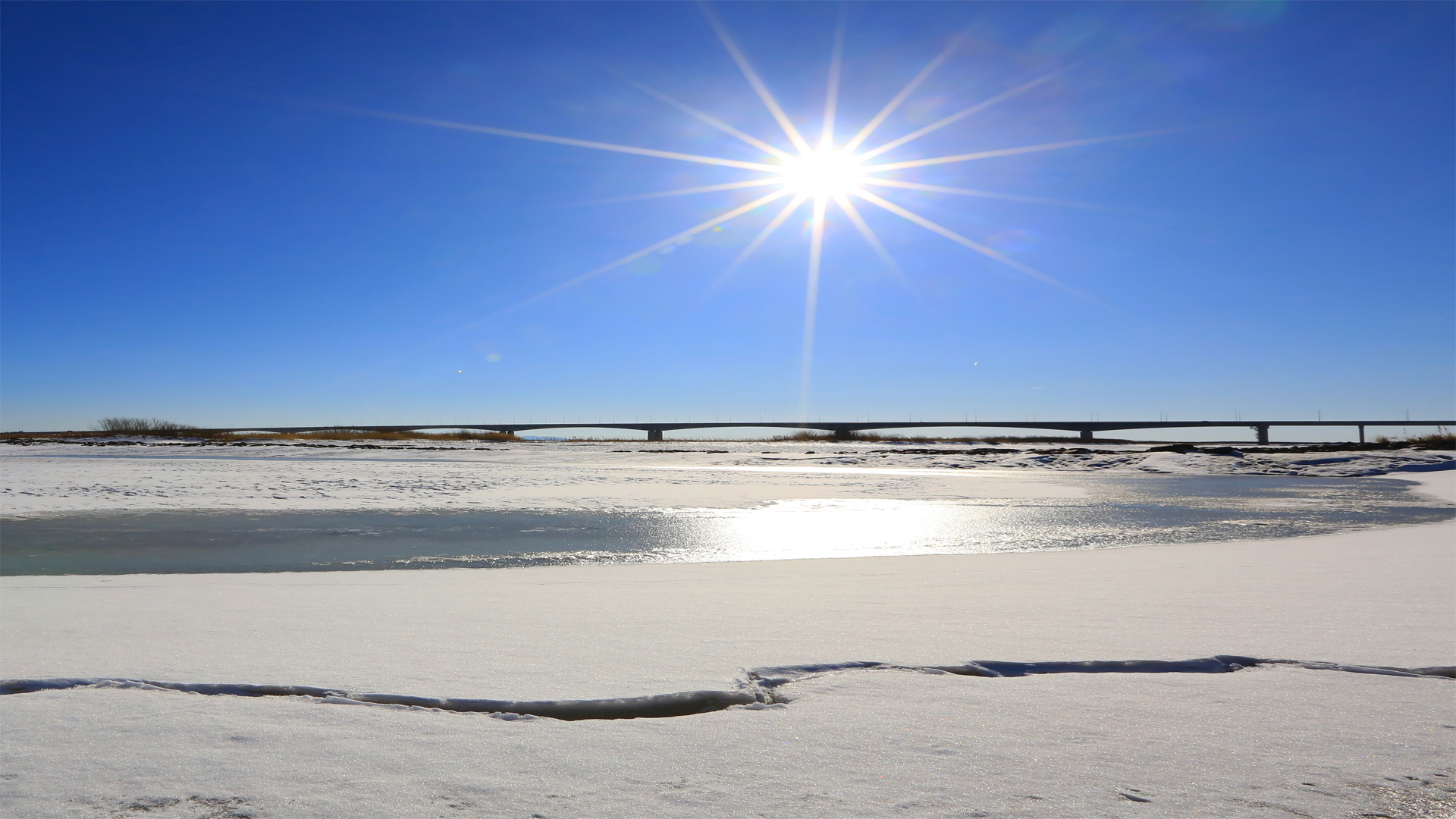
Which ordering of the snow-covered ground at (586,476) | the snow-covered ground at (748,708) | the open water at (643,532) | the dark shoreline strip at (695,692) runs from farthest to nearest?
the snow-covered ground at (586,476)
the open water at (643,532)
the dark shoreline strip at (695,692)
the snow-covered ground at (748,708)

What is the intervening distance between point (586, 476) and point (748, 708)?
→ 47.3 feet

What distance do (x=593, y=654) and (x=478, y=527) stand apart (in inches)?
221

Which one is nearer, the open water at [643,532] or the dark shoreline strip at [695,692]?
the dark shoreline strip at [695,692]

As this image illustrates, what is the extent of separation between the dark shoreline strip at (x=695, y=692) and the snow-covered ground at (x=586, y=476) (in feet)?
25.4

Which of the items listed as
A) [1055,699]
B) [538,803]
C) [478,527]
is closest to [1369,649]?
[1055,699]

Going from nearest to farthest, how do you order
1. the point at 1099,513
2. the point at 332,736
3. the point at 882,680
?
1. the point at 332,736
2. the point at 882,680
3. the point at 1099,513

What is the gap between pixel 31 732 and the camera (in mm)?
1944

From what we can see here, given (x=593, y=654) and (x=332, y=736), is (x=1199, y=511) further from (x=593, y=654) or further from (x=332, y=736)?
(x=332, y=736)

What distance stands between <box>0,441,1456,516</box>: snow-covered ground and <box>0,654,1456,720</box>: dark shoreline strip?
7745mm

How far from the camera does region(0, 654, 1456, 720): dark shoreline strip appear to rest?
2191mm

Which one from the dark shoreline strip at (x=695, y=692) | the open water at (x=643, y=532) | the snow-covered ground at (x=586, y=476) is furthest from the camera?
the snow-covered ground at (x=586, y=476)

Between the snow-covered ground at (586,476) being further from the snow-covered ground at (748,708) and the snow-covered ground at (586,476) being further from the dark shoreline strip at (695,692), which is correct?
the dark shoreline strip at (695,692)

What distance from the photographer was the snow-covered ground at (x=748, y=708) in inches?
64.9

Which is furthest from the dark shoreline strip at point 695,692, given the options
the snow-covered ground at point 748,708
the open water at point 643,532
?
the open water at point 643,532
